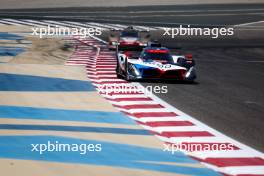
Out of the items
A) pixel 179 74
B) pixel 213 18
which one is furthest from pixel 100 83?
pixel 213 18

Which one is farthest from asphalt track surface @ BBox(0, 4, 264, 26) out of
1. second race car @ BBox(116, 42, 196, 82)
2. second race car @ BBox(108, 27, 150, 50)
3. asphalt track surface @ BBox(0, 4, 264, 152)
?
second race car @ BBox(116, 42, 196, 82)

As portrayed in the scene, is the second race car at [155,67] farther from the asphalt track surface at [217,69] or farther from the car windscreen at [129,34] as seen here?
the car windscreen at [129,34]

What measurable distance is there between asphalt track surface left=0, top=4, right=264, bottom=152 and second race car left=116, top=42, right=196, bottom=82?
0.36 metres

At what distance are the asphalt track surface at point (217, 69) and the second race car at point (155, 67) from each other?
362 mm

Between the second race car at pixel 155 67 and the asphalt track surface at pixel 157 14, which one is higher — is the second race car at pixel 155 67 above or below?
below

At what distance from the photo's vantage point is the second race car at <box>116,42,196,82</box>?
62.4 ft

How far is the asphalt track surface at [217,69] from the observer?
1352 cm

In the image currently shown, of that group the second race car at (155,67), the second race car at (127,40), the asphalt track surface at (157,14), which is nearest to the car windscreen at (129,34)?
the second race car at (127,40)

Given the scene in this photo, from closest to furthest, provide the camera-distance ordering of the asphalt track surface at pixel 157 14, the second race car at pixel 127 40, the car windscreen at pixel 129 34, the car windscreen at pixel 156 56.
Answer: the car windscreen at pixel 156 56, the second race car at pixel 127 40, the car windscreen at pixel 129 34, the asphalt track surface at pixel 157 14

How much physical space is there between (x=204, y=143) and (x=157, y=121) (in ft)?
6.85

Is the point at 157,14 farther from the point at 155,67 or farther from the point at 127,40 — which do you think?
the point at 155,67

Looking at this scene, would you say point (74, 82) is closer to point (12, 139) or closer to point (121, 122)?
point (121, 122)

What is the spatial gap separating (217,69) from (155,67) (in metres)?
5.58

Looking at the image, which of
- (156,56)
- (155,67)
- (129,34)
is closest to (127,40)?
(129,34)
